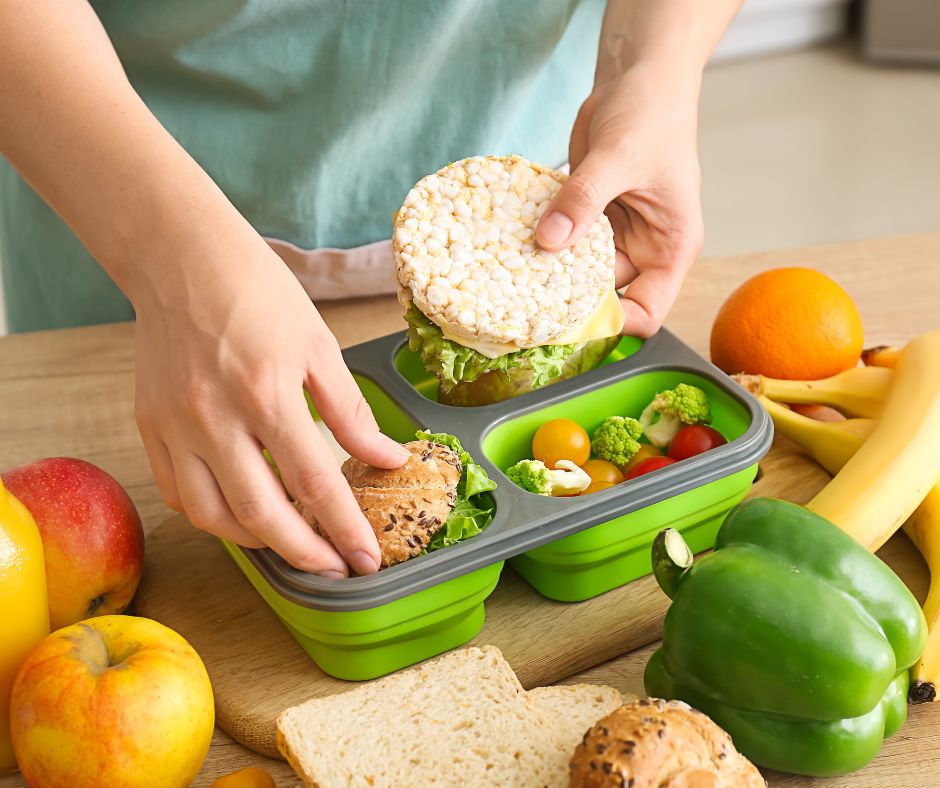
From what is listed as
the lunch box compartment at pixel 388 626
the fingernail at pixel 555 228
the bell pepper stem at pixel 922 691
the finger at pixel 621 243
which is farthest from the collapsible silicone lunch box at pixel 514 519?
the bell pepper stem at pixel 922 691

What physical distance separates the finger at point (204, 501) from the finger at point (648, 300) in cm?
72

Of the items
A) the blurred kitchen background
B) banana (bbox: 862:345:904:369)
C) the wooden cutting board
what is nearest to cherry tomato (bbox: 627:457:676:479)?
the wooden cutting board

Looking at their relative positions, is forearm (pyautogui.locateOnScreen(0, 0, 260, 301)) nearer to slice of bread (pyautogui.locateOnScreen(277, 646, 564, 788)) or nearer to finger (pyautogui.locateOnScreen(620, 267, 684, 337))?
slice of bread (pyautogui.locateOnScreen(277, 646, 564, 788))

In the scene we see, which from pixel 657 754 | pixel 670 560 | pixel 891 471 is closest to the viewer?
pixel 657 754

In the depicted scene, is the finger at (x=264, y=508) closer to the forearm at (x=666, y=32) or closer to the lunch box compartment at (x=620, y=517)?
the lunch box compartment at (x=620, y=517)

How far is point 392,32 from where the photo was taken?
188 centimetres

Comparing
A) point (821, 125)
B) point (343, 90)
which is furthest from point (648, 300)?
point (821, 125)

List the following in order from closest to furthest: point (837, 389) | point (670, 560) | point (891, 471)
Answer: point (670, 560) < point (891, 471) < point (837, 389)

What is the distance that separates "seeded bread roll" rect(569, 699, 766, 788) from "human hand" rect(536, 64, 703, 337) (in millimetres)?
708

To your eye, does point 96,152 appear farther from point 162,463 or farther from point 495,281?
point 495,281

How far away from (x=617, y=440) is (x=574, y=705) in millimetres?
453

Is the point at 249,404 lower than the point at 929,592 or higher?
higher

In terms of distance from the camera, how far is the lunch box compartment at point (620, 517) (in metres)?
1.51

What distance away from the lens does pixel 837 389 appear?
1836 mm
